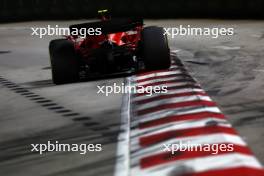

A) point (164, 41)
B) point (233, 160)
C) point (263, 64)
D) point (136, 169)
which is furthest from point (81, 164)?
point (263, 64)

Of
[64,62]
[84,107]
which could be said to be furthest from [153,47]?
[84,107]

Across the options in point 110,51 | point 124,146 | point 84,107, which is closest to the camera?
point 124,146

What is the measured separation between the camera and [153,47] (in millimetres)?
10211

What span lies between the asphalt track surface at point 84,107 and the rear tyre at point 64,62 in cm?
18

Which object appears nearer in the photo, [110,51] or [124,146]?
[124,146]

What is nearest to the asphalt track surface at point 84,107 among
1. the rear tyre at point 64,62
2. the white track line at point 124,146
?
the white track line at point 124,146

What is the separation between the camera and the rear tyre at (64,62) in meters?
10.3

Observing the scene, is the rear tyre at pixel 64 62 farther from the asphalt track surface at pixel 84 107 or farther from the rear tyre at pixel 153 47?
the rear tyre at pixel 153 47

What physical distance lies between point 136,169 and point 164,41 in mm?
5291

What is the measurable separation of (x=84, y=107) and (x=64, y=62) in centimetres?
203

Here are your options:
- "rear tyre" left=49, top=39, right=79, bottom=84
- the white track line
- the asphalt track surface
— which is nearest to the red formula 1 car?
"rear tyre" left=49, top=39, right=79, bottom=84

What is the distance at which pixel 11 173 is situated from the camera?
5418 millimetres

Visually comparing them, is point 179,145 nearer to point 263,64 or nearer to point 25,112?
point 25,112

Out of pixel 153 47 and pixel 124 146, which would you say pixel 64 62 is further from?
pixel 124 146
